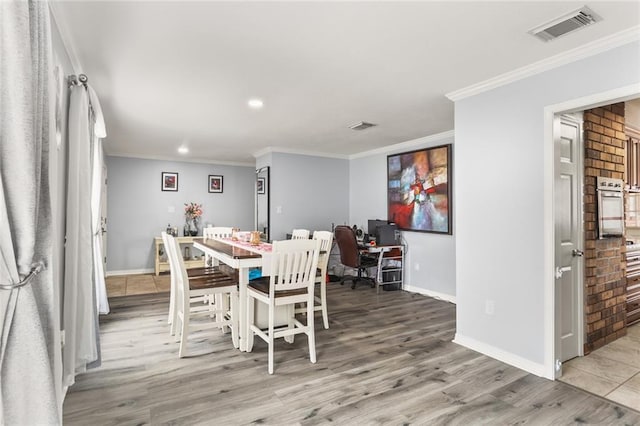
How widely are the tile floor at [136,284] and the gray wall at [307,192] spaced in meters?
1.99

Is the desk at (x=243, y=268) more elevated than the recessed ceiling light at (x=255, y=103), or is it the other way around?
the recessed ceiling light at (x=255, y=103)

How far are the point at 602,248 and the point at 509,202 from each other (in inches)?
47.2

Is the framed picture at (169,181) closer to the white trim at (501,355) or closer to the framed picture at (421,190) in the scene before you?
the framed picture at (421,190)

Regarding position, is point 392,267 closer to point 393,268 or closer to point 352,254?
point 393,268

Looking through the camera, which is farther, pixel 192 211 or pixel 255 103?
pixel 192 211

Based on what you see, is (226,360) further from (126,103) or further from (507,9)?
(507,9)

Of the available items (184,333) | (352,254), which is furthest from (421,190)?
(184,333)

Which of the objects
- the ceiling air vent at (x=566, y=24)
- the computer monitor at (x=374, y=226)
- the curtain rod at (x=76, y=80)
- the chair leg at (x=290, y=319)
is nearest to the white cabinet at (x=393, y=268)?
the computer monitor at (x=374, y=226)

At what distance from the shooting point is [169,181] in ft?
23.4

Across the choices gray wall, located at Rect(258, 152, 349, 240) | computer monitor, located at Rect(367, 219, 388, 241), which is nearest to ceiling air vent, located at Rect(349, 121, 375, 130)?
computer monitor, located at Rect(367, 219, 388, 241)

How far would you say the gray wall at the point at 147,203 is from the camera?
667 cm

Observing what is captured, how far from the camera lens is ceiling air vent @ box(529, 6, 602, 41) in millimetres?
1990

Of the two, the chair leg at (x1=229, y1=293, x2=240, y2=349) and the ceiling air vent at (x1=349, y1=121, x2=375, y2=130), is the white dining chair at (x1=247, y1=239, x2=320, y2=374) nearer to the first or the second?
the chair leg at (x1=229, y1=293, x2=240, y2=349)

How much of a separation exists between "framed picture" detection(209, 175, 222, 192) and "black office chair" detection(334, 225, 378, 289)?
10.9 feet
